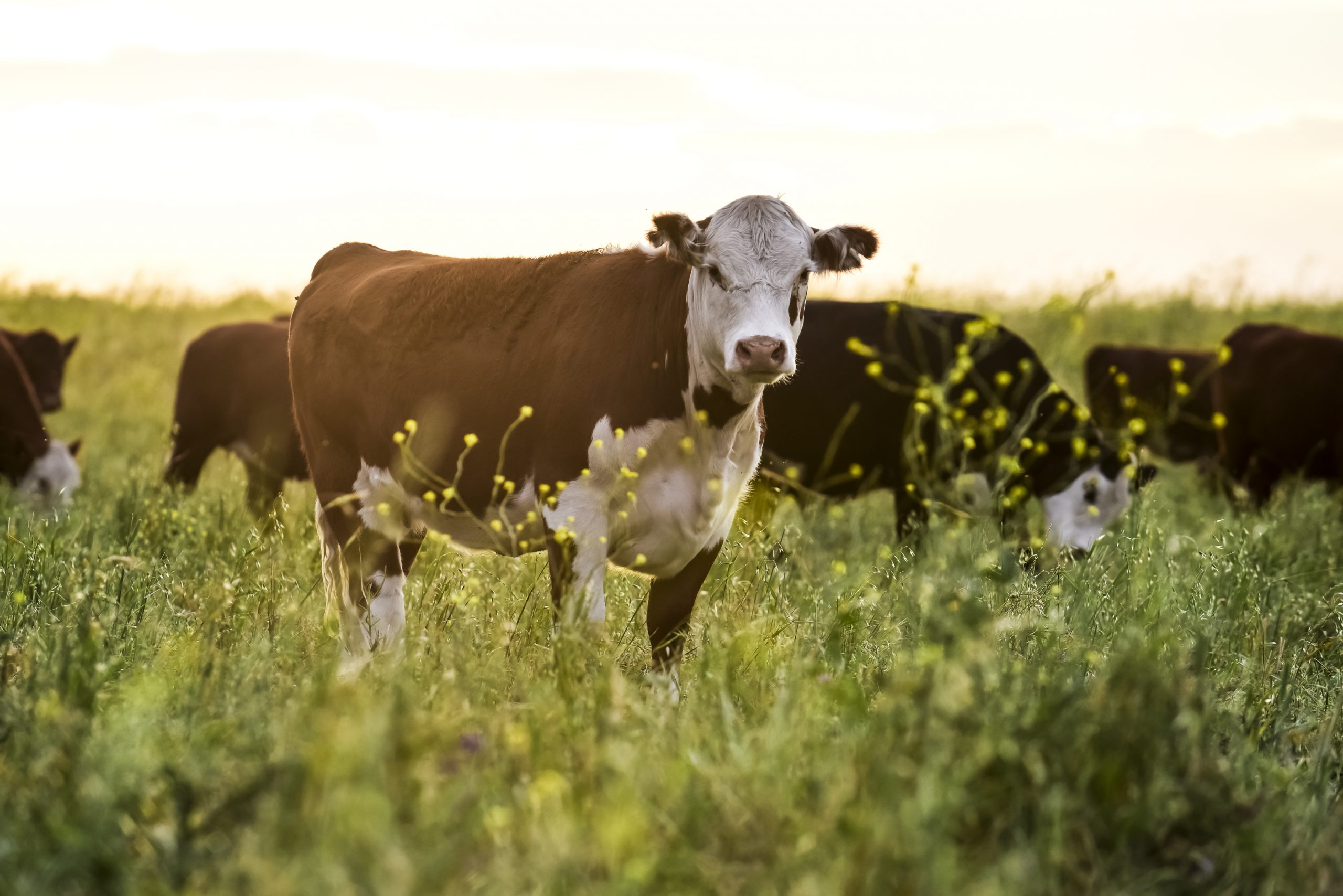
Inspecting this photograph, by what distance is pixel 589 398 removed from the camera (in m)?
4.46

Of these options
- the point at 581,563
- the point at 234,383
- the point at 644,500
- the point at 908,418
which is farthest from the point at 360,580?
the point at 234,383

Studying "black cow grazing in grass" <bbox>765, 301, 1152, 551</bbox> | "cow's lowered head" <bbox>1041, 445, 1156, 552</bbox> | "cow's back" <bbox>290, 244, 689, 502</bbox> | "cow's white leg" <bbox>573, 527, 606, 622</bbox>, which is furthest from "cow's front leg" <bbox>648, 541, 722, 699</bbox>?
"cow's lowered head" <bbox>1041, 445, 1156, 552</bbox>

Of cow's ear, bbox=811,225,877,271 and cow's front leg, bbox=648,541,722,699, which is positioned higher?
cow's ear, bbox=811,225,877,271

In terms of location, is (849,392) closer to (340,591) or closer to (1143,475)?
(1143,475)

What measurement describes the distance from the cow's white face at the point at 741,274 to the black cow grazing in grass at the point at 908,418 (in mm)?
3072

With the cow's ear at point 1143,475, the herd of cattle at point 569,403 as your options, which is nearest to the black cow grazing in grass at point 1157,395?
the cow's ear at point 1143,475

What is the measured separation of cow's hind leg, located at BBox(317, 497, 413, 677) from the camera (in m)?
5.28

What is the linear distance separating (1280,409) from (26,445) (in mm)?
9885

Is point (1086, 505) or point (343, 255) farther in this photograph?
point (1086, 505)

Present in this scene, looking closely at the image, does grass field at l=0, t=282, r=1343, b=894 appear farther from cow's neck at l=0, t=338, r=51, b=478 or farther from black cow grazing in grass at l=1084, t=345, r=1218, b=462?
black cow grazing in grass at l=1084, t=345, r=1218, b=462

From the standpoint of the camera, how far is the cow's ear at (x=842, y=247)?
4691 mm

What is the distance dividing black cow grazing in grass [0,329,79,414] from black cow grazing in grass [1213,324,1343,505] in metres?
10.6

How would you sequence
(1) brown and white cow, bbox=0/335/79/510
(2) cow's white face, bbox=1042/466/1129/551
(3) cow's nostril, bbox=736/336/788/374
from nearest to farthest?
1. (3) cow's nostril, bbox=736/336/788/374
2. (2) cow's white face, bbox=1042/466/1129/551
3. (1) brown and white cow, bbox=0/335/79/510

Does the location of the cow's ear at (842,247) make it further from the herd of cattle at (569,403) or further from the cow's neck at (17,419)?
the cow's neck at (17,419)
